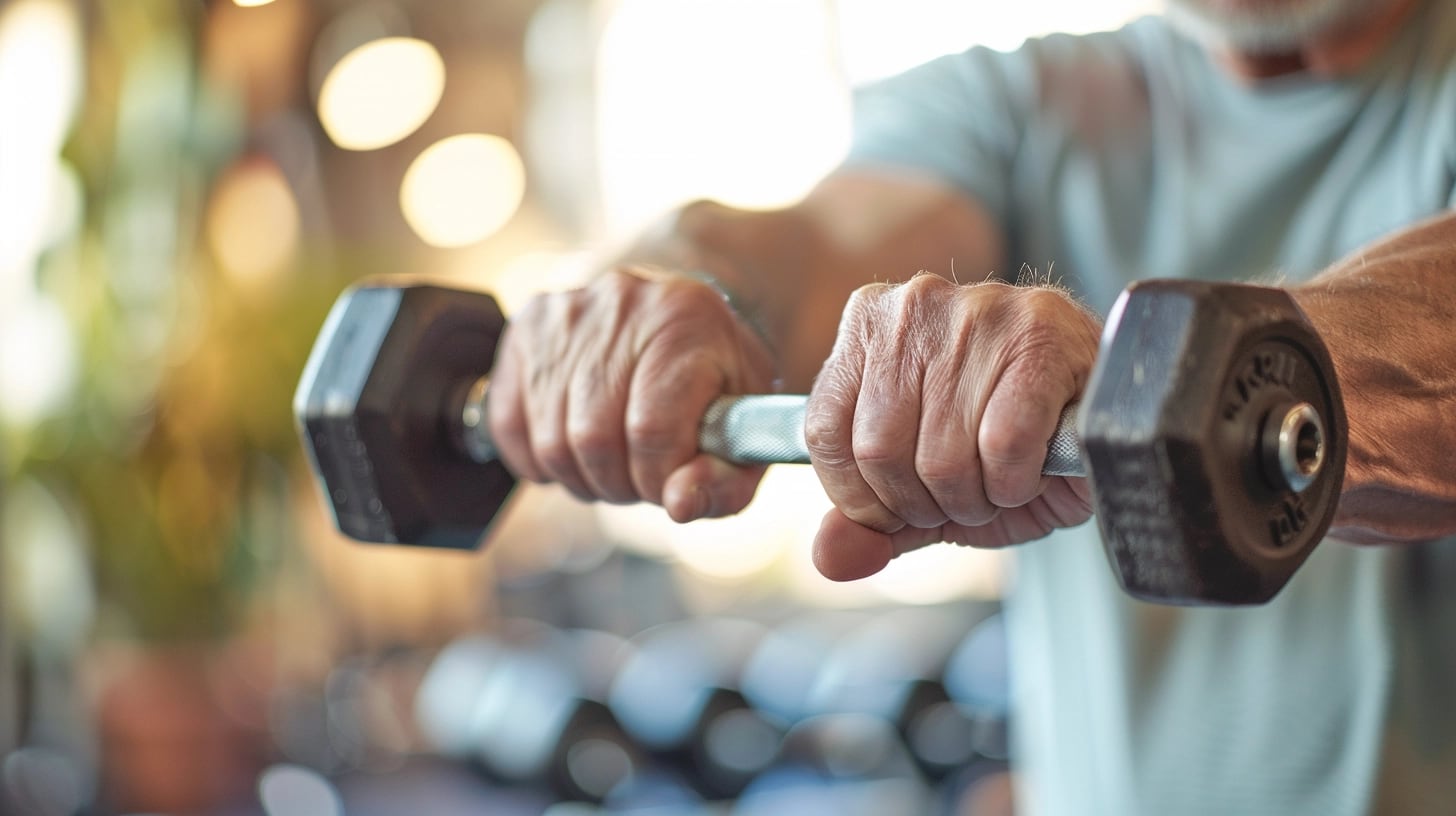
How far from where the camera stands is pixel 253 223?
3514mm

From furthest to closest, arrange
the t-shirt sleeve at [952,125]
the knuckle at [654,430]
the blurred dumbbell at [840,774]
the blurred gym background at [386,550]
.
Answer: the blurred gym background at [386,550] < the blurred dumbbell at [840,774] < the t-shirt sleeve at [952,125] < the knuckle at [654,430]

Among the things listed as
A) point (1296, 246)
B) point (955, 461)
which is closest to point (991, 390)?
point (955, 461)

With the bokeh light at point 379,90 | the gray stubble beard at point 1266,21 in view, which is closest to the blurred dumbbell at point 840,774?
the gray stubble beard at point 1266,21

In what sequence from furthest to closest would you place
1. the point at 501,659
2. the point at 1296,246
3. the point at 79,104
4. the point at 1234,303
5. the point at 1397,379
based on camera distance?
the point at 79,104 → the point at 501,659 → the point at 1296,246 → the point at 1397,379 → the point at 1234,303

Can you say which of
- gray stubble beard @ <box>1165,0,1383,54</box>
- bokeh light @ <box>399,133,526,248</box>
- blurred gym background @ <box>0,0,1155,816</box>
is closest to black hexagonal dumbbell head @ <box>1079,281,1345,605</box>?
gray stubble beard @ <box>1165,0,1383,54</box>

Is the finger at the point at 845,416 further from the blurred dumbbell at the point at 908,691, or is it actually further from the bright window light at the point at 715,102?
the bright window light at the point at 715,102

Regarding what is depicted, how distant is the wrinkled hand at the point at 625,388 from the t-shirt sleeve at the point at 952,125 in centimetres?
39

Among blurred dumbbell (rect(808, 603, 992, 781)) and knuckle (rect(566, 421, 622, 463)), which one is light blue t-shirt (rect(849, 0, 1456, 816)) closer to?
knuckle (rect(566, 421, 622, 463))

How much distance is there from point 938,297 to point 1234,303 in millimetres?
125

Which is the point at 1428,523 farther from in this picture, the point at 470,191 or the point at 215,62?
the point at 470,191

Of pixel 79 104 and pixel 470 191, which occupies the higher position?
pixel 79 104

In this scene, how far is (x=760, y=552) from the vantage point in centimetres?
366

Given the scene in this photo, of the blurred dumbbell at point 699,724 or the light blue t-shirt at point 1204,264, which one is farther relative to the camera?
the blurred dumbbell at point 699,724

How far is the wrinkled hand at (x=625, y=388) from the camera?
0.64 metres
